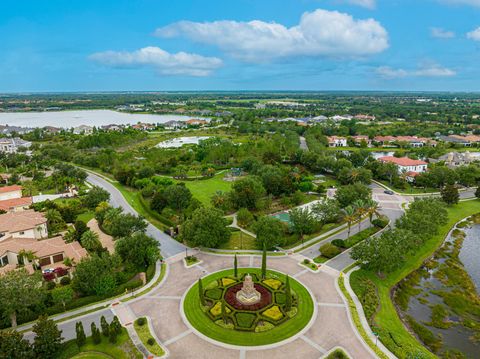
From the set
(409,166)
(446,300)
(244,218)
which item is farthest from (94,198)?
(409,166)

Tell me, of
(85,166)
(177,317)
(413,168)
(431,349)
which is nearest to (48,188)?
(85,166)

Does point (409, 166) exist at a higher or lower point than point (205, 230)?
higher

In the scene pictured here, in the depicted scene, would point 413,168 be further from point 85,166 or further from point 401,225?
point 85,166

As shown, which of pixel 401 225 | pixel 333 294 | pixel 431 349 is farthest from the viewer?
pixel 401 225

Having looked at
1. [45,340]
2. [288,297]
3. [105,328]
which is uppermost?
[45,340]

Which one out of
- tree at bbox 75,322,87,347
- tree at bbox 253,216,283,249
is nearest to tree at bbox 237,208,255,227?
tree at bbox 253,216,283,249

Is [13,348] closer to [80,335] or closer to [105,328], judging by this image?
[80,335]

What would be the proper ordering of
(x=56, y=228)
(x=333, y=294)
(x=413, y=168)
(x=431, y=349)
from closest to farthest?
(x=431, y=349) < (x=333, y=294) < (x=56, y=228) < (x=413, y=168)
